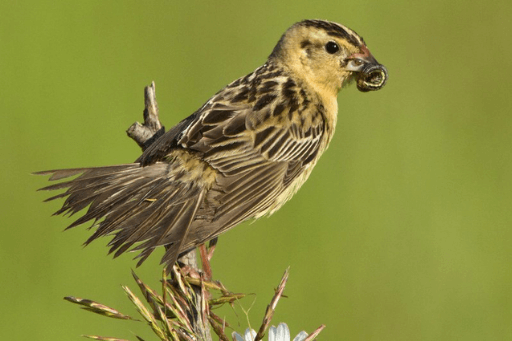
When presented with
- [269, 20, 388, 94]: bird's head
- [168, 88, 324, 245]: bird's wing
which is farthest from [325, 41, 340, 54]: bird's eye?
[168, 88, 324, 245]: bird's wing

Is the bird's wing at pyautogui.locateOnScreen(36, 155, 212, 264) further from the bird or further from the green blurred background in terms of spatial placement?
the green blurred background

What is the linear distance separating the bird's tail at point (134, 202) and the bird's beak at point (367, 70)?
114 cm

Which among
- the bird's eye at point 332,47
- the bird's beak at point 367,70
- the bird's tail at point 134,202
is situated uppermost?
the bird's eye at point 332,47

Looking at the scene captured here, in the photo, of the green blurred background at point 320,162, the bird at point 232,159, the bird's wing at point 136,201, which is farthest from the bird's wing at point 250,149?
the green blurred background at point 320,162

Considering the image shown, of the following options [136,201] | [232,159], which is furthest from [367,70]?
[136,201]

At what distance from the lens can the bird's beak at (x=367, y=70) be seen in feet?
15.9

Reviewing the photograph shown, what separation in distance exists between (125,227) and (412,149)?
12.9 ft

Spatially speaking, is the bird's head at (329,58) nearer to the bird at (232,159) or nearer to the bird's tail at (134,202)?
the bird at (232,159)

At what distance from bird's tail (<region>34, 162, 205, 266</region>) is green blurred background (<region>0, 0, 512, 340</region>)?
1943mm

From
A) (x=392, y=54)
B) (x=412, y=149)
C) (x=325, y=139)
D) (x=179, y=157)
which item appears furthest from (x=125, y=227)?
(x=392, y=54)

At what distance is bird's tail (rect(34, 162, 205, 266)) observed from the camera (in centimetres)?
381

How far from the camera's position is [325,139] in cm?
496

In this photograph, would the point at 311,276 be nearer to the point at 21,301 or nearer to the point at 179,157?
A: the point at 21,301

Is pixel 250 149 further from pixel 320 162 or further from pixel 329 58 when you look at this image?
pixel 320 162
